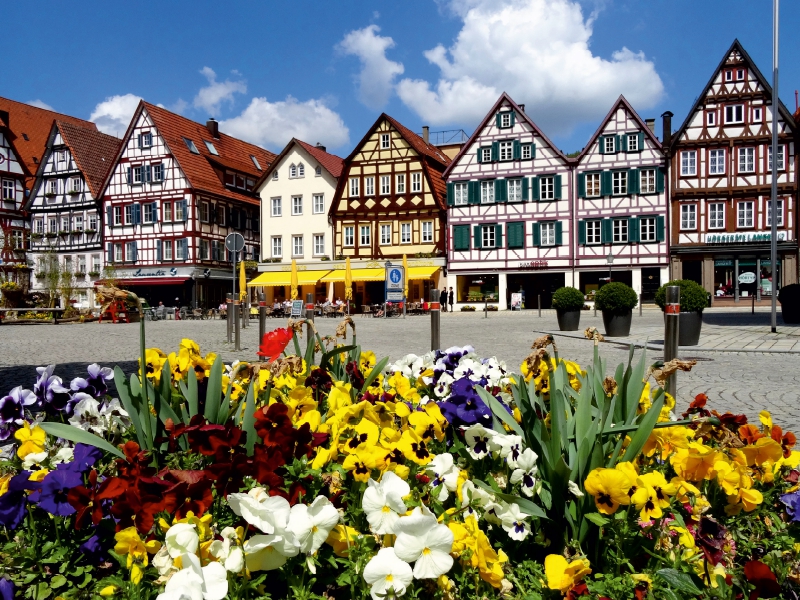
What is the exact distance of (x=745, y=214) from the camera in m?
35.3

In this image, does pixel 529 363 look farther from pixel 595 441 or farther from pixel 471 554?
pixel 471 554

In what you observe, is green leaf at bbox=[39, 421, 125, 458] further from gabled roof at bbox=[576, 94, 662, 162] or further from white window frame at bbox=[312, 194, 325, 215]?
white window frame at bbox=[312, 194, 325, 215]

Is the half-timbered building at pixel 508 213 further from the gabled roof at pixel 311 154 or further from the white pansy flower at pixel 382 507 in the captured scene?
the white pansy flower at pixel 382 507

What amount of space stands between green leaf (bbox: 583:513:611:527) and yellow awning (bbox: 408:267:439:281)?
3607cm

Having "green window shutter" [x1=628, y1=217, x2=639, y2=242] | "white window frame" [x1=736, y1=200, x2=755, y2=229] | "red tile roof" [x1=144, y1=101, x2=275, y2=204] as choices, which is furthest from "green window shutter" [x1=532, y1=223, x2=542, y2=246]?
"red tile roof" [x1=144, y1=101, x2=275, y2=204]

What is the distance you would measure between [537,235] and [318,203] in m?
13.6

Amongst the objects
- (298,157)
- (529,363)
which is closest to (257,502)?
(529,363)

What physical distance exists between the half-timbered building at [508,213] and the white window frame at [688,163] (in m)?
5.65

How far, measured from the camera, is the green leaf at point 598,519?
186 cm

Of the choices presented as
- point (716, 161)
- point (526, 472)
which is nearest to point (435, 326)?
point (526, 472)

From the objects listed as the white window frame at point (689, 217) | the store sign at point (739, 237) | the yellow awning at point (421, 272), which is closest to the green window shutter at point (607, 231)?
the white window frame at point (689, 217)

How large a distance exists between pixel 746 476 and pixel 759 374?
7.45m

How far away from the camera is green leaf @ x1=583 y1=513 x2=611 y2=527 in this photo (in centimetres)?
186

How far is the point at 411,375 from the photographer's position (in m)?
3.95
